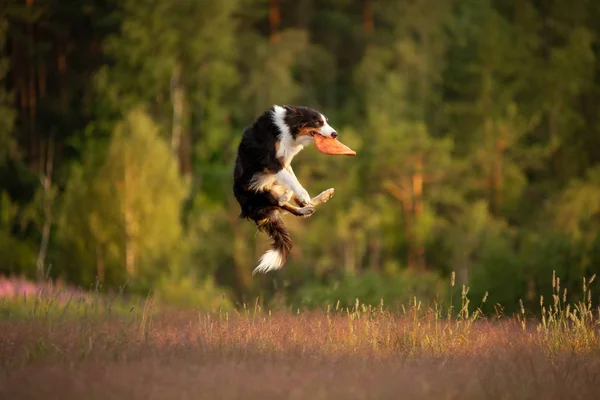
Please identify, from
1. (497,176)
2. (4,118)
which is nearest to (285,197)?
(4,118)

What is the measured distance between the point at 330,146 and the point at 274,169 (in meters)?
0.70

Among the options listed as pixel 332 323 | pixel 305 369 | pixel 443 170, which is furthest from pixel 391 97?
pixel 305 369

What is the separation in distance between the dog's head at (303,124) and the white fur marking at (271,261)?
3.57ft

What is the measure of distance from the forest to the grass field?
19.5 metres

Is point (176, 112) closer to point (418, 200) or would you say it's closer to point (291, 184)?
point (418, 200)

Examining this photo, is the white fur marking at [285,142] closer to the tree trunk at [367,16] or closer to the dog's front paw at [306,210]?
the dog's front paw at [306,210]

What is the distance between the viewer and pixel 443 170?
3612 cm

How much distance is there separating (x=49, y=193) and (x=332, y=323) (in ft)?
89.7

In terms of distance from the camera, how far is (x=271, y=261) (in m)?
9.05

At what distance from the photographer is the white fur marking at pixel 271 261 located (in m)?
8.86

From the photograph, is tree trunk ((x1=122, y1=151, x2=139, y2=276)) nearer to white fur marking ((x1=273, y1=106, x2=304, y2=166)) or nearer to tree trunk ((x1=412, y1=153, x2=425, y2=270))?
tree trunk ((x1=412, y1=153, x2=425, y2=270))

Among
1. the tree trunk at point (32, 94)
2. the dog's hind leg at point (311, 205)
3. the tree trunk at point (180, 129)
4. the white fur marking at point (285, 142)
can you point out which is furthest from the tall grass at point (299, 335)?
the tree trunk at point (32, 94)

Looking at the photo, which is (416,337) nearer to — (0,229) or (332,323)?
(332,323)

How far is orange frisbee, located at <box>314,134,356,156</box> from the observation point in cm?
828
